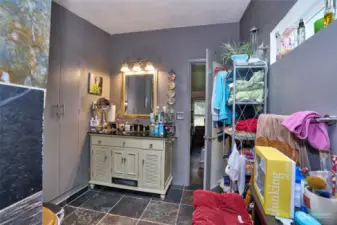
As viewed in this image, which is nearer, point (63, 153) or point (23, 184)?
point (23, 184)

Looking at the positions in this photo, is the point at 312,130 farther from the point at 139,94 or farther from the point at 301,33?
the point at 139,94

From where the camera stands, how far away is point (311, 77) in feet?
3.34

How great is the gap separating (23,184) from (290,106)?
1.65 metres

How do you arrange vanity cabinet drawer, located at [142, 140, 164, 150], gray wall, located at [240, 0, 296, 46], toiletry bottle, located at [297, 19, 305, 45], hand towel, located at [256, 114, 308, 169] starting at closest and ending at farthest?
1. hand towel, located at [256, 114, 308, 169]
2. toiletry bottle, located at [297, 19, 305, 45]
3. gray wall, located at [240, 0, 296, 46]
4. vanity cabinet drawer, located at [142, 140, 164, 150]

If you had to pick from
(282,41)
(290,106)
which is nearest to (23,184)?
(290,106)

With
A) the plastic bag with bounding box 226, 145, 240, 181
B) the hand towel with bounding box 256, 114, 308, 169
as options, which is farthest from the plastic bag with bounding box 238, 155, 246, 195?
the hand towel with bounding box 256, 114, 308, 169

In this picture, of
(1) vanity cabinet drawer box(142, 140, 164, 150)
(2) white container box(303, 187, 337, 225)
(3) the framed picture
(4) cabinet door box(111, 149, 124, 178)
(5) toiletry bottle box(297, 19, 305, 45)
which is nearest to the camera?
(2) white container box(303, 187, 337, 225)

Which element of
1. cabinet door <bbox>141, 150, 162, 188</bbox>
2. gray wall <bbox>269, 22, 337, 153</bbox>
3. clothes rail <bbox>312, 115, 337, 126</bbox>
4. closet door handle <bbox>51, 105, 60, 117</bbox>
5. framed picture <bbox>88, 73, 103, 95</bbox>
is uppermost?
framed picture <bbox>88, 73, 103, 95</bbox>

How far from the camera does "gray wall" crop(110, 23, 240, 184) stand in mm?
2764

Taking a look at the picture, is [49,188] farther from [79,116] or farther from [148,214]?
[148,214]

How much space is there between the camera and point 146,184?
247cm

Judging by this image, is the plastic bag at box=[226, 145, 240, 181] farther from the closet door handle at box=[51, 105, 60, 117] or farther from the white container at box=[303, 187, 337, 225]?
the closet door handle at box=[51, 105, 60, 117]

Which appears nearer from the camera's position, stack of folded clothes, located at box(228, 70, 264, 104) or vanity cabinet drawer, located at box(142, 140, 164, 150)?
stack of folded clothes, located at box(228, 70, 264, 104)

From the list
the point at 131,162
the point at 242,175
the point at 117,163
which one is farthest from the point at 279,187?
the point at 117,163
